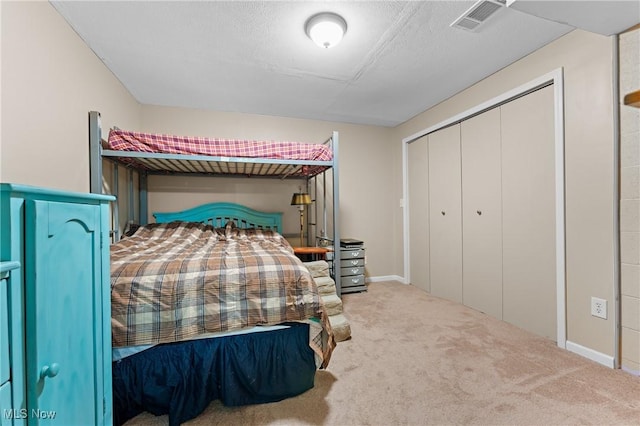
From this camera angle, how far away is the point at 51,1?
5.35ft

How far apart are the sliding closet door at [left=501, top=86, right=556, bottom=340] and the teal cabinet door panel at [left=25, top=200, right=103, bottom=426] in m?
2.91

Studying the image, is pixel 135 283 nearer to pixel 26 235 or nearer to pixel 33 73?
pixel 26 235

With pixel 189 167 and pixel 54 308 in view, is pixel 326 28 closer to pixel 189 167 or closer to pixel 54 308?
pixel 54 308

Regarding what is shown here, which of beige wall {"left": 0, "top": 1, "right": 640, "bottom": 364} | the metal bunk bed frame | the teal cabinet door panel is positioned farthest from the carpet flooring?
the metal bunk bed frame

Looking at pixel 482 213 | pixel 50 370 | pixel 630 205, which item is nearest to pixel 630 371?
pixel 630 205

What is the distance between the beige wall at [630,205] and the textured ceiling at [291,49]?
17.3 inches

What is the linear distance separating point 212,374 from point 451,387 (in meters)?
1.36

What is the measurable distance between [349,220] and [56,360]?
133 inches

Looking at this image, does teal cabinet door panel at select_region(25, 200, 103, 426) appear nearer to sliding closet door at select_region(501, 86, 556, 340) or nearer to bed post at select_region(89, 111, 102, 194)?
bed post at select_region(89, 111, 102, 194)

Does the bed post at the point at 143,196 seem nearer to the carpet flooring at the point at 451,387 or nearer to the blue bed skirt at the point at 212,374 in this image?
the blue bed skirt at the point at 212,374

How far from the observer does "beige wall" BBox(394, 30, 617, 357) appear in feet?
5.82

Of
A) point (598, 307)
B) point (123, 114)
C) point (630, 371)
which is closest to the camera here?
point (630, 371)

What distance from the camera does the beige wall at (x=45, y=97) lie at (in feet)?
4.53

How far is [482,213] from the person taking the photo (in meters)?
2.72
